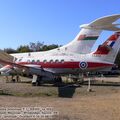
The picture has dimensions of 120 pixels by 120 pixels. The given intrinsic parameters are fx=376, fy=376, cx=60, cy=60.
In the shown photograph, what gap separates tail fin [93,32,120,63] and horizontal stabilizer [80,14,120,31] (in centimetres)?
110

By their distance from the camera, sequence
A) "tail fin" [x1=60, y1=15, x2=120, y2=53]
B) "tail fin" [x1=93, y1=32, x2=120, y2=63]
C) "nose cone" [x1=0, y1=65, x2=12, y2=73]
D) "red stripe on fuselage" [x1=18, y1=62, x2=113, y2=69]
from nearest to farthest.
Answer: "red stripe on fuselage" [x1=18, y1=62, x2=113, y2=69]
"tail fin" [x1=93, y1=32, x2=120, y2=63]
"tail fin" [x1=60, y1=15, x2=120, y2=53]
"nose cone" [x1=0, y1=65, x2=12, y2=73]

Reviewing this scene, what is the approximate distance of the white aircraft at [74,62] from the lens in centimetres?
3797

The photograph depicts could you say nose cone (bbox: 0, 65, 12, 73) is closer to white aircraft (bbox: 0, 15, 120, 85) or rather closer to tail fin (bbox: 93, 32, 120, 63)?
white aircraft (bbox: 0, 15, 120, 85)

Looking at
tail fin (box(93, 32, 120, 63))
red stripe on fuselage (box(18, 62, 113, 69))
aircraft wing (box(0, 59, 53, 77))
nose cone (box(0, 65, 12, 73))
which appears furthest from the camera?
nose cone (box(0, 65, 12, 73))

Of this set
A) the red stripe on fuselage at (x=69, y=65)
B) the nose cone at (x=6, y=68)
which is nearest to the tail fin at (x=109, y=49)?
the red stripe on fuselage at (x=69, y=65)

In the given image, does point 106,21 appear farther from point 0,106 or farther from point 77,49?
point 0,106

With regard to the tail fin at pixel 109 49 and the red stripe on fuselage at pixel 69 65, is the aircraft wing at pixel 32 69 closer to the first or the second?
the red stripe on fuselage at pixel 69 65

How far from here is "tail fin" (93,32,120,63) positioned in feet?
126

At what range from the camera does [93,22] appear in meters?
39.6

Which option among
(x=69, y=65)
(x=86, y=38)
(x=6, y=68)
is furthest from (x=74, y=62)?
(x=6, y=68)

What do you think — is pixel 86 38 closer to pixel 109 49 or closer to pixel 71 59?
pixel 109 49

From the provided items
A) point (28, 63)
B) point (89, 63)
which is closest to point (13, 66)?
point (28, 63)

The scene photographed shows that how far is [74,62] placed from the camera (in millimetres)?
38250

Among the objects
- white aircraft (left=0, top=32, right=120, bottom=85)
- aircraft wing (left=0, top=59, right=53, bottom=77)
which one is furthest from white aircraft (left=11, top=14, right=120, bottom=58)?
aircraft wing (left=0, top=59, right=53, bottom=77)
